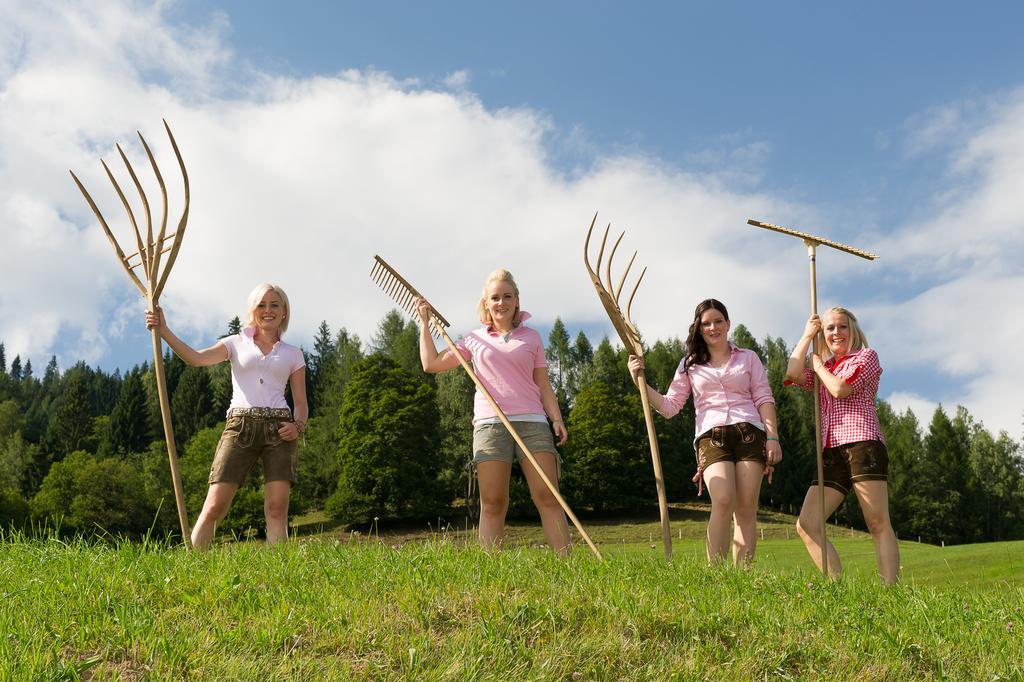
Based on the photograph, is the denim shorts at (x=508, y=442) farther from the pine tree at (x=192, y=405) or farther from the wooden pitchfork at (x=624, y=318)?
the pine tree at (x=192, y=405)

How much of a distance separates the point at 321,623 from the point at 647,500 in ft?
172

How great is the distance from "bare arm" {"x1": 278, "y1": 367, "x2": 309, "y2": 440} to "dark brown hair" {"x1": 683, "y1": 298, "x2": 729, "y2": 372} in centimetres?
323

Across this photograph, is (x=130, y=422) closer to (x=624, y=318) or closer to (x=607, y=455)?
(x=607, y=455)

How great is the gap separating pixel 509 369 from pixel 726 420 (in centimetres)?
181

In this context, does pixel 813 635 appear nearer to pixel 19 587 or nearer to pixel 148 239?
pixel 19 587

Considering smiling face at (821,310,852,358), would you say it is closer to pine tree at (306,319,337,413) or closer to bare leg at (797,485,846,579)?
bare leg at (797,485,846,579)

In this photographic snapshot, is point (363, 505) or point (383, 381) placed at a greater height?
point (383, 381)

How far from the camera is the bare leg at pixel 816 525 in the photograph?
7.07 m

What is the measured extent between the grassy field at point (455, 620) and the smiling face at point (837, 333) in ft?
7.41

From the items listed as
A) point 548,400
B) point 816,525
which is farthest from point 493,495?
point 816,525

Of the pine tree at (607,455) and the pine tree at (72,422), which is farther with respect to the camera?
the pine tree at (72,422)

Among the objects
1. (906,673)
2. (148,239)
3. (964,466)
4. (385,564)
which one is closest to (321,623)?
(385,564)

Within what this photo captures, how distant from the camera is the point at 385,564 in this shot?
17.7 ft

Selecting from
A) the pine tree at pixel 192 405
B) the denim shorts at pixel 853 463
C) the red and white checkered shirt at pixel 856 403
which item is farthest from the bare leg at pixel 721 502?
the pine tree at pixel 192 405
